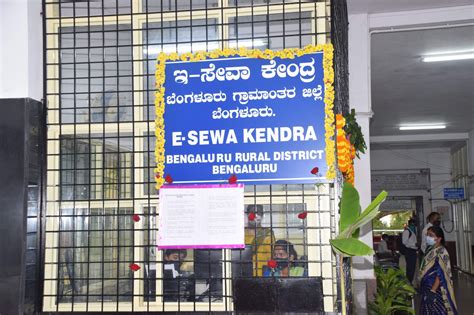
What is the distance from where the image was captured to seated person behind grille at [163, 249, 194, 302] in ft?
11.5

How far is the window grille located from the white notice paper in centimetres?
12

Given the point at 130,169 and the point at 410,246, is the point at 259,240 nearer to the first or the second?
the point at 130,169

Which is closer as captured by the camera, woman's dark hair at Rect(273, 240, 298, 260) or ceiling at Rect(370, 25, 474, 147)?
woman's dark hair at Rect(273, 240, 298, 260)

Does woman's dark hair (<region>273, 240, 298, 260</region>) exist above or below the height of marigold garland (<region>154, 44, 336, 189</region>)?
below

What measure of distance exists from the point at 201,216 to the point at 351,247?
0.92 meters

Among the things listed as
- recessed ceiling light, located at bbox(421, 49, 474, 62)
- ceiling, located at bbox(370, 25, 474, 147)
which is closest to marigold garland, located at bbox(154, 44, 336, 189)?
ceiling, located at bbox(370, 25, 474, 147)

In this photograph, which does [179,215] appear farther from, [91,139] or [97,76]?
[97,76]

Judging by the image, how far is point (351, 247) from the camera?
299 centimetres

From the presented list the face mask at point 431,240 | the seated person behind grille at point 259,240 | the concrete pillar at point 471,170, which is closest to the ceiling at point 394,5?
the face mask at point 431,240

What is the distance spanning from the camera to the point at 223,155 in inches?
135

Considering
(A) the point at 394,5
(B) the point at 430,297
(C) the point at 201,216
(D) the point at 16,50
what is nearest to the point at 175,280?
(C) the point at 201,216

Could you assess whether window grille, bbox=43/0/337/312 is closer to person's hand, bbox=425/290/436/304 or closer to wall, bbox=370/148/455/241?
person's hand, bbox=425/290/436/304

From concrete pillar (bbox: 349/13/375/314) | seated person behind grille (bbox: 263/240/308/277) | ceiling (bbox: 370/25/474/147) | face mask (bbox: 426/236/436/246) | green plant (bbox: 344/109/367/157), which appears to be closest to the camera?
seated person behind grille (bbox: 263/240/308/277)

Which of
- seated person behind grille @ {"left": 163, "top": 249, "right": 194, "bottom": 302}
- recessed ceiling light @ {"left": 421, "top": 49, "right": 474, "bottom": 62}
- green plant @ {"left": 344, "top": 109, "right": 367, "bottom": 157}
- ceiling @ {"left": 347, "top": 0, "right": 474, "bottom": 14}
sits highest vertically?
ceiling @ {"left": 347, "top": 0, "right": 474, "bottom": 14}
